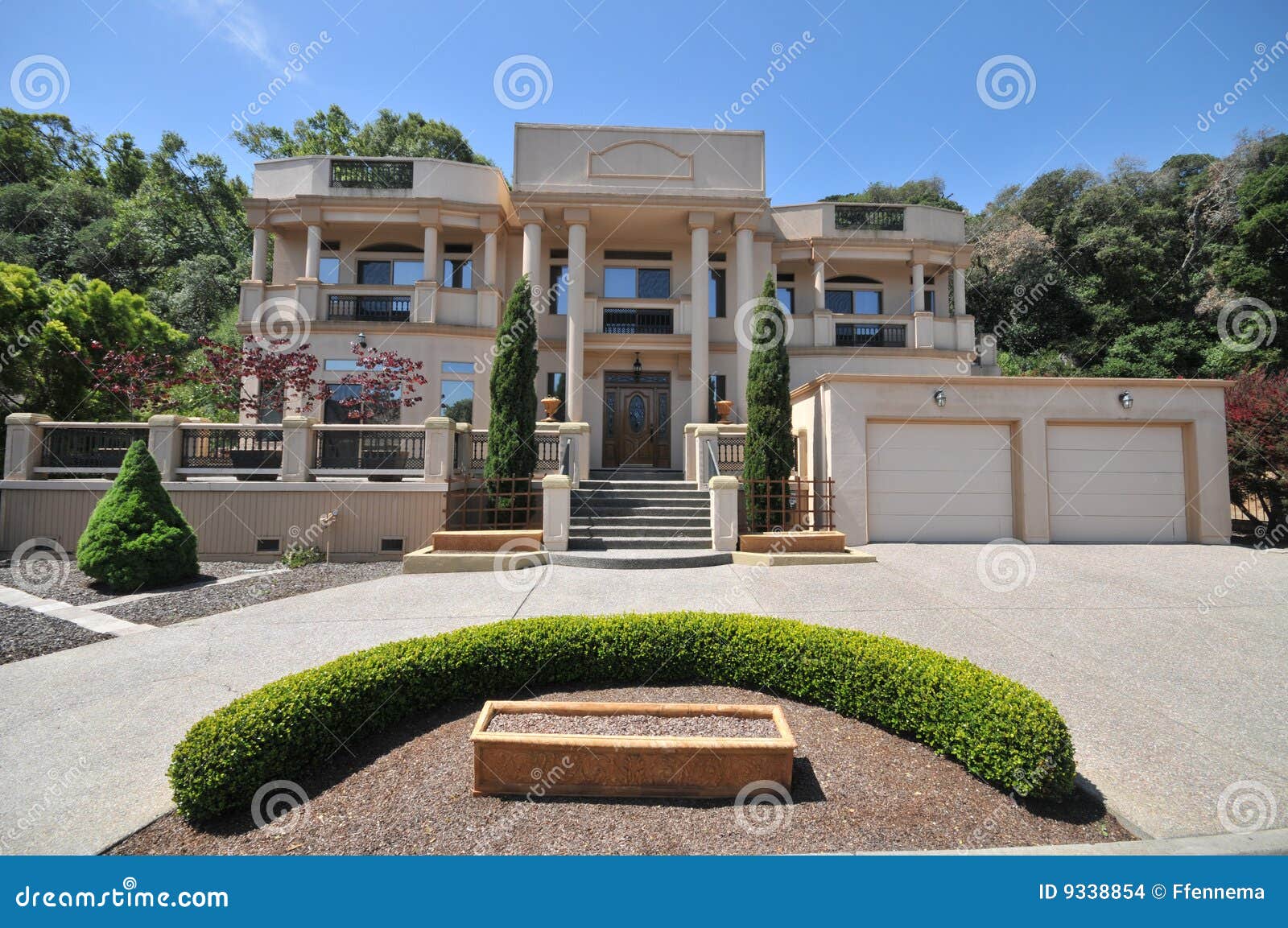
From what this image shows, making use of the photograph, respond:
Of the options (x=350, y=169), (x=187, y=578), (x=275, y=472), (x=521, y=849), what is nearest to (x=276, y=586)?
(x=187, y=578)

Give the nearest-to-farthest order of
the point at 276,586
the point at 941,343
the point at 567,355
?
the point at 276,586, the point at 567,355, the point at 941,343

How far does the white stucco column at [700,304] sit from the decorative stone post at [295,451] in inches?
339

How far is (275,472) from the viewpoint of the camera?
10.3 metres

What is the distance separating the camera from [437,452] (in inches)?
405

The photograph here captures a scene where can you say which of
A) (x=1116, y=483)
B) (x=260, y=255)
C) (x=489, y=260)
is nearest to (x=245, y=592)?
(x=489, y=260)

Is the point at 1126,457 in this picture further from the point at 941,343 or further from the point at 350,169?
the point at 350,169

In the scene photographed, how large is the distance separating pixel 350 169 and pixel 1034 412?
1794 cm

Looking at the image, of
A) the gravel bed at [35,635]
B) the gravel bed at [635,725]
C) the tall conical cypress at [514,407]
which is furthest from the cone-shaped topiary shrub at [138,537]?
the gravel bed at [635,725]

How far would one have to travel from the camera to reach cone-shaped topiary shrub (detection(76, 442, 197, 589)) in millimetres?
7738

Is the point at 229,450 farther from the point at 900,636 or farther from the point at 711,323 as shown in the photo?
the point at 711,323

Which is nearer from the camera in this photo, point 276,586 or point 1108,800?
point 1108,800

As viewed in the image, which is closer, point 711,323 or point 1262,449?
point 1262,449

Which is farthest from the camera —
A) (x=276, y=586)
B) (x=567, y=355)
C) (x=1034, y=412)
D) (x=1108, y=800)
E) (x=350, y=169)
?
(x=350, y=169)

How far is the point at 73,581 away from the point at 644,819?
1002cm
